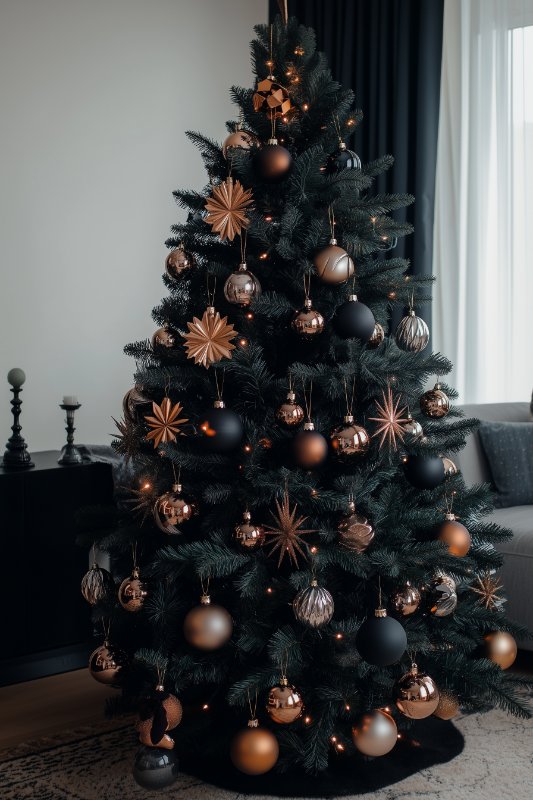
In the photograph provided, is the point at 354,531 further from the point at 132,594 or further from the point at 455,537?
the point at 132,594

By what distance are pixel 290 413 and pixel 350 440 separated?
0.12 meters

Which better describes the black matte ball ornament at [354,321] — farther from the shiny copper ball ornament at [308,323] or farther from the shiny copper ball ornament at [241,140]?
the shiny copper ball ornament at [241,140]

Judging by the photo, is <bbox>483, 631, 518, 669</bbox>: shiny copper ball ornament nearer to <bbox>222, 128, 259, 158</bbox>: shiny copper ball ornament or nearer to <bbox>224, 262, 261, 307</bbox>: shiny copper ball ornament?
<bbox>224, 262, 261, 307</bbox>: shiny copper ball ornament

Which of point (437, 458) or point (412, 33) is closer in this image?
point (437, 458)

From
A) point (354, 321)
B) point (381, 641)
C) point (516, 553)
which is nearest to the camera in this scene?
point (381, 641)

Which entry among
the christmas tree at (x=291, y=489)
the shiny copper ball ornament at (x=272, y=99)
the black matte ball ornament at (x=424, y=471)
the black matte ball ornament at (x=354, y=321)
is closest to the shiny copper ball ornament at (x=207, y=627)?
the christmas tree at (x=291, y=489)

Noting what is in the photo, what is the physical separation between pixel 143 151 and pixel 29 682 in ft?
6.98

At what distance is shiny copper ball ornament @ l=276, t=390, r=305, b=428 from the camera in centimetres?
172

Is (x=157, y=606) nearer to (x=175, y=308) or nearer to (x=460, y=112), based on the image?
(x=175, y=308)

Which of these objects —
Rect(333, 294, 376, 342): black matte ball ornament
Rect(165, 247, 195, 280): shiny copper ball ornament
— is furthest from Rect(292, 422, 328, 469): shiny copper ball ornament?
Rect(165, 247, 195, 280): shiny copper ball ornament

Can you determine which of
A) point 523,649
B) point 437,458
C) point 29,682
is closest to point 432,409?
point 437,458

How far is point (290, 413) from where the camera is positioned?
172 cm

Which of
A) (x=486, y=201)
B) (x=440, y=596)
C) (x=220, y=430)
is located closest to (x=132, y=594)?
(x=220, y=430)

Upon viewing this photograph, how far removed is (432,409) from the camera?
6.23 ft
